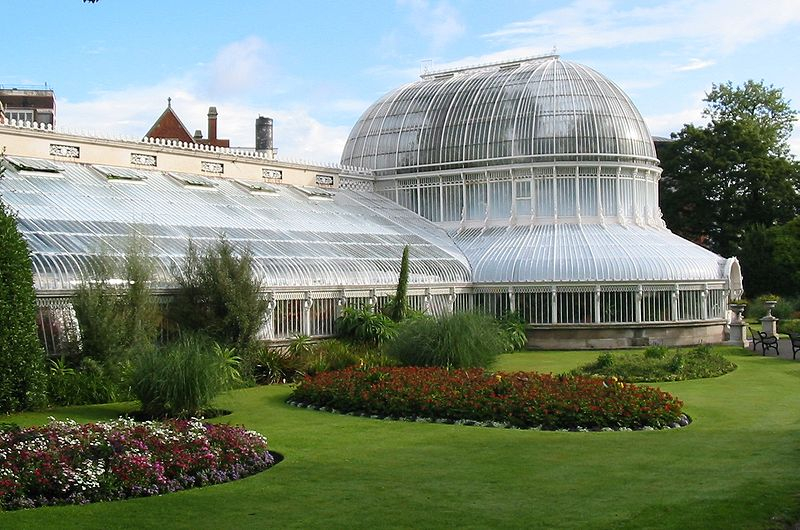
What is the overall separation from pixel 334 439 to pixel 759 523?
7.06 m

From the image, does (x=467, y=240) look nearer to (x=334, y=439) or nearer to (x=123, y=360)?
(x=123, y=360)

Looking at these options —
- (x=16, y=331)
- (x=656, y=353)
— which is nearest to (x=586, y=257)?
(x=656, y=353)

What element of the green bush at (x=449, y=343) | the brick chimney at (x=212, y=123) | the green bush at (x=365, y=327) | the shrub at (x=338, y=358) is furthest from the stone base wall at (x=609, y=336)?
the brick chimney at (x=212, y=123)

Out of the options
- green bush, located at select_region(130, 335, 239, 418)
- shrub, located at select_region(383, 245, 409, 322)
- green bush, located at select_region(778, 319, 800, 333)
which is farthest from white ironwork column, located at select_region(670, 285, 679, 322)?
green bush, located at select_region(130, 335, 239, 418)

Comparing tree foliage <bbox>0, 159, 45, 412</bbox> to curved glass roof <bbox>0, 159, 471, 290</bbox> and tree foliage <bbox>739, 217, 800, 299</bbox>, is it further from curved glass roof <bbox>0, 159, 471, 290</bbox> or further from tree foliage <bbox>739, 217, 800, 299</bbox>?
tree foliage <bbox>739, 217, 800, 299</bbox>

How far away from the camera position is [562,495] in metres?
11.4

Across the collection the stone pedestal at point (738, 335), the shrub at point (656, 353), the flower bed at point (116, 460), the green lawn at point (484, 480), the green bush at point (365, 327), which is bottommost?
the green lawn at point (484, 480)

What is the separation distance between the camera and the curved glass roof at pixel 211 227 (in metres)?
22.0

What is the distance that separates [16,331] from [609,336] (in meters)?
21.3

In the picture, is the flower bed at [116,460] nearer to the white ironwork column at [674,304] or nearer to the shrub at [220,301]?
the shrub at [220,301]

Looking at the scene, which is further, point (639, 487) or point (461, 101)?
point (461, 101)

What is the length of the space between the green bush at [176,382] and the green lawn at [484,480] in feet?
2.75

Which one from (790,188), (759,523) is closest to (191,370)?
(759,523)

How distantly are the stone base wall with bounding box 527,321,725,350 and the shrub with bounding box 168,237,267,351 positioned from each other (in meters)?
13.7
